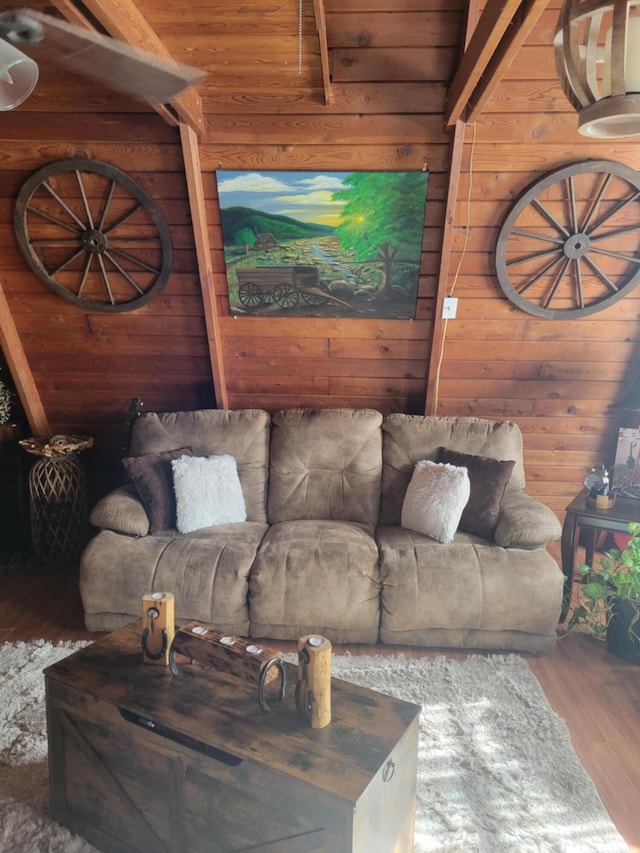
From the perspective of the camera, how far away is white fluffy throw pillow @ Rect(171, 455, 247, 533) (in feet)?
10.3

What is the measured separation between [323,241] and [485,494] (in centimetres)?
149

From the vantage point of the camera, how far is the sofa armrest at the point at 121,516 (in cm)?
301

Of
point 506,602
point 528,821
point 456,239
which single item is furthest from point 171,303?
point 528,821

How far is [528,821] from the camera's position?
6.27ft

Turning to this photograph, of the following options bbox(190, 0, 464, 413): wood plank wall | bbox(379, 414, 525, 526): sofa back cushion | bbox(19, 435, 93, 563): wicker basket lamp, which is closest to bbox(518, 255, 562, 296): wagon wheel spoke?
bbox(190, 0, 464, 413): wood plank wall

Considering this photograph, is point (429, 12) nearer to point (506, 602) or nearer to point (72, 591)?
point (506, 602)

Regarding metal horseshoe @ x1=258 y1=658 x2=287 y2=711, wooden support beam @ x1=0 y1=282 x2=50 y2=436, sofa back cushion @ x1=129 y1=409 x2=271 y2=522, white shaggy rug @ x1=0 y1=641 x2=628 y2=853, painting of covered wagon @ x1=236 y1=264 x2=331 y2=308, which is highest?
painting of covered wagon @ x1=236 y1=264 x2=331 y2=308

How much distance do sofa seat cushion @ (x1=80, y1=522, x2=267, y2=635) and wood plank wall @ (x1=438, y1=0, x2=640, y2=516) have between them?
159 cm

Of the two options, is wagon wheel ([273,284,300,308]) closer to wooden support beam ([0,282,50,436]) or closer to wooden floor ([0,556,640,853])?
wooden support beam ([0,282,50,436])

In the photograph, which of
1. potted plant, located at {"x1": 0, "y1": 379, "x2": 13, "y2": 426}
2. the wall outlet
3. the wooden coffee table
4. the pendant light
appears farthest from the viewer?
potted plant, located at {"x1": 0, "y1": 379, "x2": 13, "y2": 426}

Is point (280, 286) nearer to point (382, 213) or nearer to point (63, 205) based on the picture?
point (382, 213)

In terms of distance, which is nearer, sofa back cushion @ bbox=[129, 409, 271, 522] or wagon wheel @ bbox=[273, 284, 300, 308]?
wagon wheel @ bbox=[273, 284, 300, 308]

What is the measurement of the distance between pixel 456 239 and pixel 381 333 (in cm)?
62

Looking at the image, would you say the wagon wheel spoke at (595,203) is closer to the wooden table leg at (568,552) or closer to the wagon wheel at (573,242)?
the wagon wheel at (573,242)
